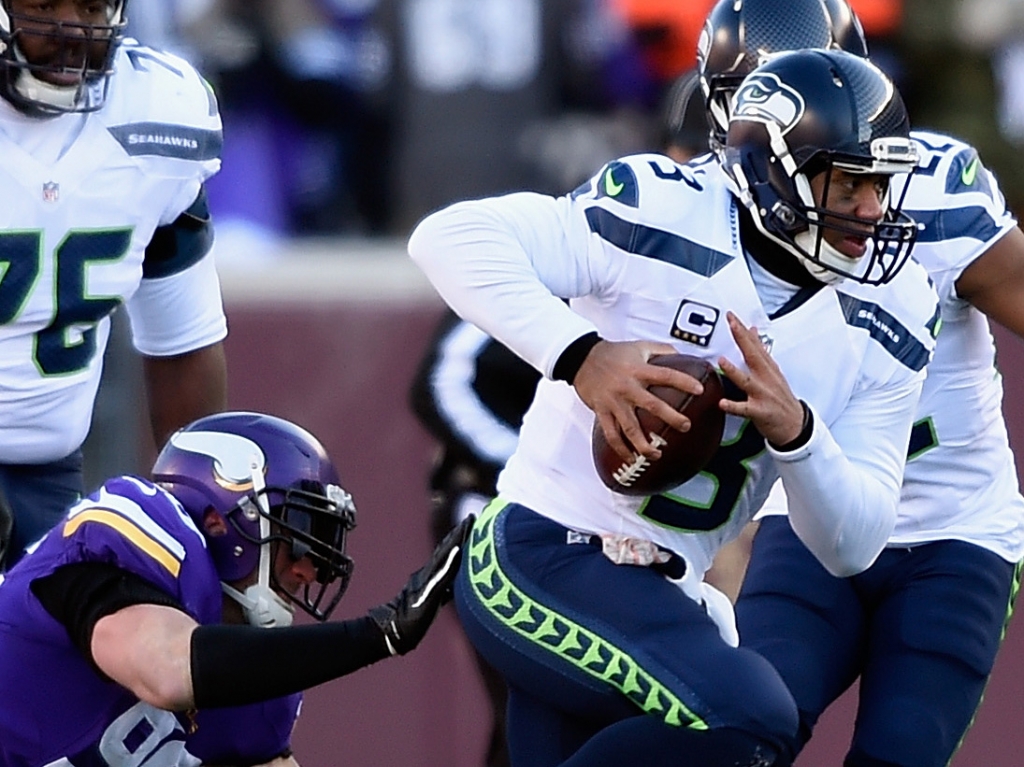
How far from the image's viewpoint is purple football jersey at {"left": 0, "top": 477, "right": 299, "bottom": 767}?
3.15m

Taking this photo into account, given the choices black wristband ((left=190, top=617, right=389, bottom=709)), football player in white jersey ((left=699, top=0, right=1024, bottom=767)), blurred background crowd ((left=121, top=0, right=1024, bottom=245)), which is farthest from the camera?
blurred background crowd ((left=121, top=0, right=1024, bottom=245))

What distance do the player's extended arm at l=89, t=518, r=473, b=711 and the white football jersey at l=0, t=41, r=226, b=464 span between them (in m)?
0.93

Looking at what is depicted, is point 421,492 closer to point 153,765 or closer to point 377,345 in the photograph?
point 377,345

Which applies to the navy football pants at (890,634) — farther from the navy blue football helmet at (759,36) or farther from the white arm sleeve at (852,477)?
the navy blue football helmet at (759,36)

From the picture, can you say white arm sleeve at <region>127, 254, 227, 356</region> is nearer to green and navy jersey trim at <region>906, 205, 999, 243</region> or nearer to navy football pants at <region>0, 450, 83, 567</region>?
navy football pants at <region>0, 450, 83, 567</region>

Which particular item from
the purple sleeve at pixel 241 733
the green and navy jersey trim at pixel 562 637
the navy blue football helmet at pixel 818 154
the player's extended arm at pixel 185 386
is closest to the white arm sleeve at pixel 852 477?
the navy blue football helmet at pixel 818 154

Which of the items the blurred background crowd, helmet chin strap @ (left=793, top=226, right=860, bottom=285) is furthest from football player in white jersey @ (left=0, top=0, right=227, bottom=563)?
the blurred background crowd

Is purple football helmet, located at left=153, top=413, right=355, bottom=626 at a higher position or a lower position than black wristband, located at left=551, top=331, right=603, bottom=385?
lower

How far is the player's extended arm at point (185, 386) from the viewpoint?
4.37 m

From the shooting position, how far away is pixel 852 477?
3.35 metres

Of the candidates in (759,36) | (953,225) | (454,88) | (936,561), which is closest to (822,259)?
(953,225)

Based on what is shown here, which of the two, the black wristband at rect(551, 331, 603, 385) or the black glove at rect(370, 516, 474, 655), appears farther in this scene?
the black wristband at rect(551, 331, 603, 385)

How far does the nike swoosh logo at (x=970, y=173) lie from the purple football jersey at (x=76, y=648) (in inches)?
61.4

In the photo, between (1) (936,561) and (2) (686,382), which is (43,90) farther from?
(1) (936,561)
